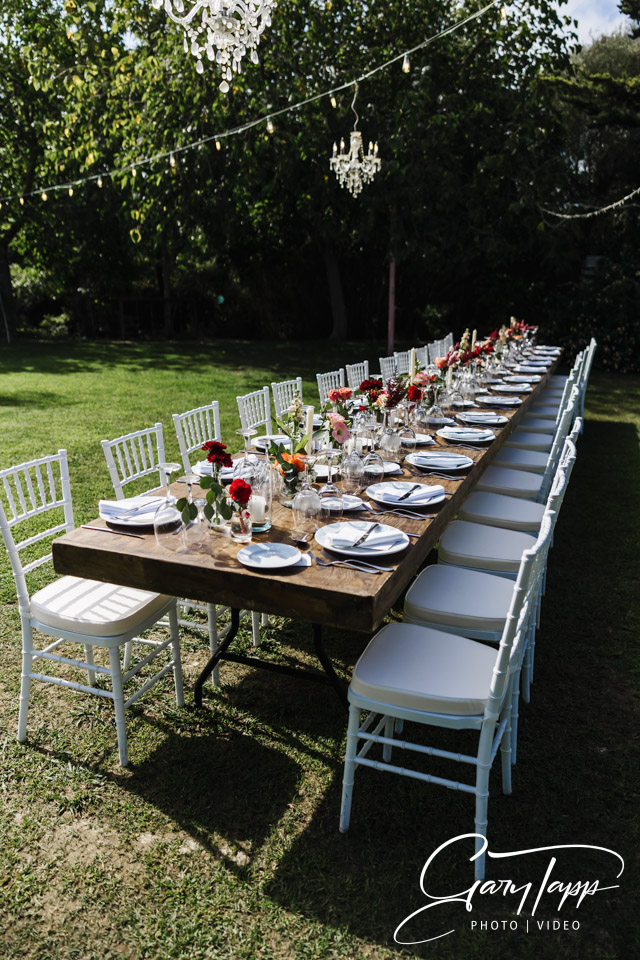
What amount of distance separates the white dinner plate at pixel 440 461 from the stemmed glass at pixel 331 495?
1.68 ft

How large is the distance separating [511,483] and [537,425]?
1.97 metres

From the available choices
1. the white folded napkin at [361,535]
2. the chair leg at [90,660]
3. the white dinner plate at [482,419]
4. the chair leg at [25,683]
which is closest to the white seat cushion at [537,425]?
the white dinner plate at [482,419]

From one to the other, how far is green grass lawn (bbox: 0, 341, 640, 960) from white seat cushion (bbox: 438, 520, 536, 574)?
567 mm

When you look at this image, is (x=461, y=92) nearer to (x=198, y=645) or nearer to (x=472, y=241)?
(x=472, y=241)

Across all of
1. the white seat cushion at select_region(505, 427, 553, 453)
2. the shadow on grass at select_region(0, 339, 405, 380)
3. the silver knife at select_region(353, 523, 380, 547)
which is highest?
the silver knife at select_region(353, 523, 380, 547)

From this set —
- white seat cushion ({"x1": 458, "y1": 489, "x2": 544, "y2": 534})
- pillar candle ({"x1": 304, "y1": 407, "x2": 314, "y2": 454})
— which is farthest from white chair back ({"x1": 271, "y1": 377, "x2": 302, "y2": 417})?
pillar candle ({"x1": 304, "y1": 407, "x2": 314, "y2": 454})

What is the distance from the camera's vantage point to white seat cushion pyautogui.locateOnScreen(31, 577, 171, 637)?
2.43 metres

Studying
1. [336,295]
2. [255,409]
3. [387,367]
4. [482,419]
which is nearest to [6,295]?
[336,295]

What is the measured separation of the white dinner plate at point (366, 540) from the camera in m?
2.24

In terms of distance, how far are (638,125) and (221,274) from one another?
10545mm

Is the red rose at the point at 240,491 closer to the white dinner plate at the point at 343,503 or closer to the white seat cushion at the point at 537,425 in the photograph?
the white dinner plate at the point at 343,503

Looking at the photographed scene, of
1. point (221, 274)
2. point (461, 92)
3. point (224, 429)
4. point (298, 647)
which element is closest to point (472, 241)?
point (461, 92)

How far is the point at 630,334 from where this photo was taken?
1242cm

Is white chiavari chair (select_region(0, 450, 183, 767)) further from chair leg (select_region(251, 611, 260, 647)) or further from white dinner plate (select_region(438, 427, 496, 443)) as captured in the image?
white dinner plate (select_region(438, 427, 496, 443))
